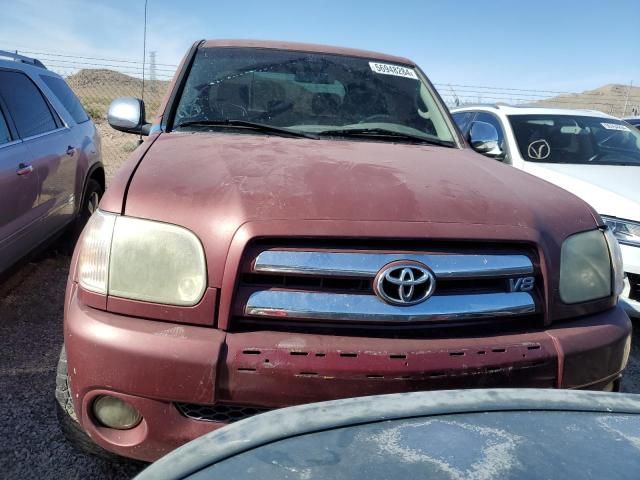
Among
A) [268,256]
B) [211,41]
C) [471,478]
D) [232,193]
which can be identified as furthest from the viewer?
[211,41]

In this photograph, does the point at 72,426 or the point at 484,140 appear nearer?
the point at 72,426

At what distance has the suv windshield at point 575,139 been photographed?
5.23m

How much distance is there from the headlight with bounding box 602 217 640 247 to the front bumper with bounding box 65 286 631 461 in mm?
2362

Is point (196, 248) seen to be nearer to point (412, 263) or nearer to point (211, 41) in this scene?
point (412, 263)

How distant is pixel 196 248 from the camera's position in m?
1.80

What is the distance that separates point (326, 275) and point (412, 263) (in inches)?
11.4

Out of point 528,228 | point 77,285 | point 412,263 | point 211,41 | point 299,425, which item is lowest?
point 77,285

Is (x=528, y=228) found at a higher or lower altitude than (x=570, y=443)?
higher

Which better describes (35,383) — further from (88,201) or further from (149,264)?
(88,201)

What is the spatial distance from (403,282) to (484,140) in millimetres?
2270

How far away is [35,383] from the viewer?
2863 mm

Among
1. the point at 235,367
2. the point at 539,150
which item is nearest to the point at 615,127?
the point at 539,150

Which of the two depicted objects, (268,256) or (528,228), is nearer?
(268,256)

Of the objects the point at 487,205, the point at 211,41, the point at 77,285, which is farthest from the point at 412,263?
the point at 211,41
